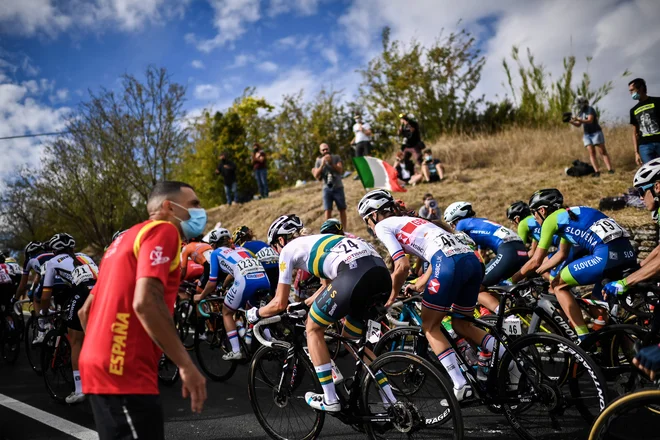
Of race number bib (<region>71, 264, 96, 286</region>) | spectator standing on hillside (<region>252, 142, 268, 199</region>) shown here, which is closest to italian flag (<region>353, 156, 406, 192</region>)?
spectator standing on hillside (<region>252, 142, 268, 199</region>)

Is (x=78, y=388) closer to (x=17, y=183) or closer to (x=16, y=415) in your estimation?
(x=16, y=415)

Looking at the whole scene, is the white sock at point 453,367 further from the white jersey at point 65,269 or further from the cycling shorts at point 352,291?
the white jersey at point 65,269

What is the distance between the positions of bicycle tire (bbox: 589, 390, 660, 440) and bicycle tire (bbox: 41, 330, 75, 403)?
608cm

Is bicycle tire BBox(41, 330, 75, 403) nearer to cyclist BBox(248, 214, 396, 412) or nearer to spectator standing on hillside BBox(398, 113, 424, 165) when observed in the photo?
cyclist BBox(248, 214, 396, 412)

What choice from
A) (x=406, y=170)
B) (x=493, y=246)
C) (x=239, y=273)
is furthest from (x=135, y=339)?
(x=406, y=170)

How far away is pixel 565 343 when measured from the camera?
384 centimetres

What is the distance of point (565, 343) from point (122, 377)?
3.00 meters

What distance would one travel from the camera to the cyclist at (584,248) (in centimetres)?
550

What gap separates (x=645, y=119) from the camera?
870 centimetres

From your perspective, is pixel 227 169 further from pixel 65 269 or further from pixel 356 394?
pixel 356 394

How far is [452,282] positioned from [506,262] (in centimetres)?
283

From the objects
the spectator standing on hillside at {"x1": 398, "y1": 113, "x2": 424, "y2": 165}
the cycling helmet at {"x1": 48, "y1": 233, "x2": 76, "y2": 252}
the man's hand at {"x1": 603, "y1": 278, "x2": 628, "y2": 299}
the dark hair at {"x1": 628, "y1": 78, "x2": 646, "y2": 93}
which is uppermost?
the spectator standing on hillside at {"x1": 398, "y1": 113, "x2": 424, "y2": 165}

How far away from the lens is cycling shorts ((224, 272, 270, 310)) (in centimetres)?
689

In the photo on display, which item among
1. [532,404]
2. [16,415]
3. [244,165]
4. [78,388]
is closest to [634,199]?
[532,404]
